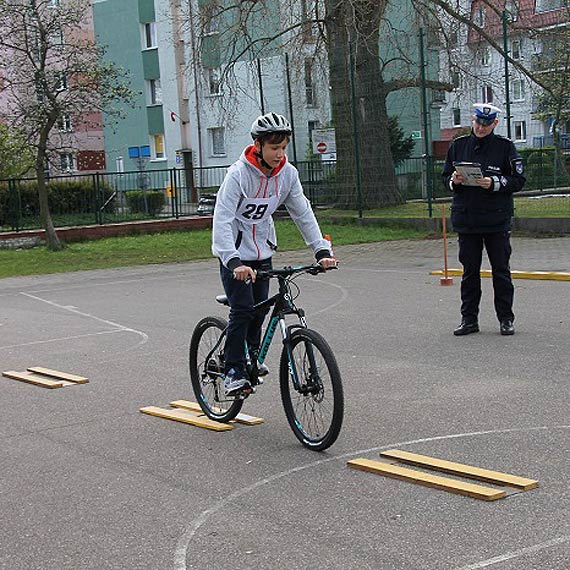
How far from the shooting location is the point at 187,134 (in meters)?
54.0

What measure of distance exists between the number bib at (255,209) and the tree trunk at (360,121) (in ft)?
63.8

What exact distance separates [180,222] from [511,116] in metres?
10.4

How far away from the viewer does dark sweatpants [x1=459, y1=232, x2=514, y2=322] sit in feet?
33.3

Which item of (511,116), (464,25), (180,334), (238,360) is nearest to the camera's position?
(238,360)

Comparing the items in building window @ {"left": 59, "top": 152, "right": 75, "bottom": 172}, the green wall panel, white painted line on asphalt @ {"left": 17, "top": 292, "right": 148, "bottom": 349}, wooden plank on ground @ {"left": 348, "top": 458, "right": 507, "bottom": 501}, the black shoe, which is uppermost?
the green wall panel

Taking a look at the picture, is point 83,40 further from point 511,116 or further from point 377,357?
point 377,357

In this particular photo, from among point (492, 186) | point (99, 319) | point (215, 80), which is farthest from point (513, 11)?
point (492, 186)

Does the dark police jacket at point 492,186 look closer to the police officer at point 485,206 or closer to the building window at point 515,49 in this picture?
the police officer at point 485,206

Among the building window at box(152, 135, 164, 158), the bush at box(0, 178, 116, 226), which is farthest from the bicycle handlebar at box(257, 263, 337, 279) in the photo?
the building window at box(152, 135, 164, 158)

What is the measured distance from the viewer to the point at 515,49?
2441 centimetres

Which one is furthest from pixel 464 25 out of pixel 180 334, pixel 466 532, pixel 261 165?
pixel 466 532

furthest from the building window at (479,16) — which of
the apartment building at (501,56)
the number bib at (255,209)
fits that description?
the number bib at (255,209)

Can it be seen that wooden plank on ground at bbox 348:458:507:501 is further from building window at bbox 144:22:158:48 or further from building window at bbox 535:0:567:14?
building window at bbox 144:22:158:48

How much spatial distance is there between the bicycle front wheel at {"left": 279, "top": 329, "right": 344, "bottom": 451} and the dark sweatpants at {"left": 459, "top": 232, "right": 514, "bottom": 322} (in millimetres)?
3995
